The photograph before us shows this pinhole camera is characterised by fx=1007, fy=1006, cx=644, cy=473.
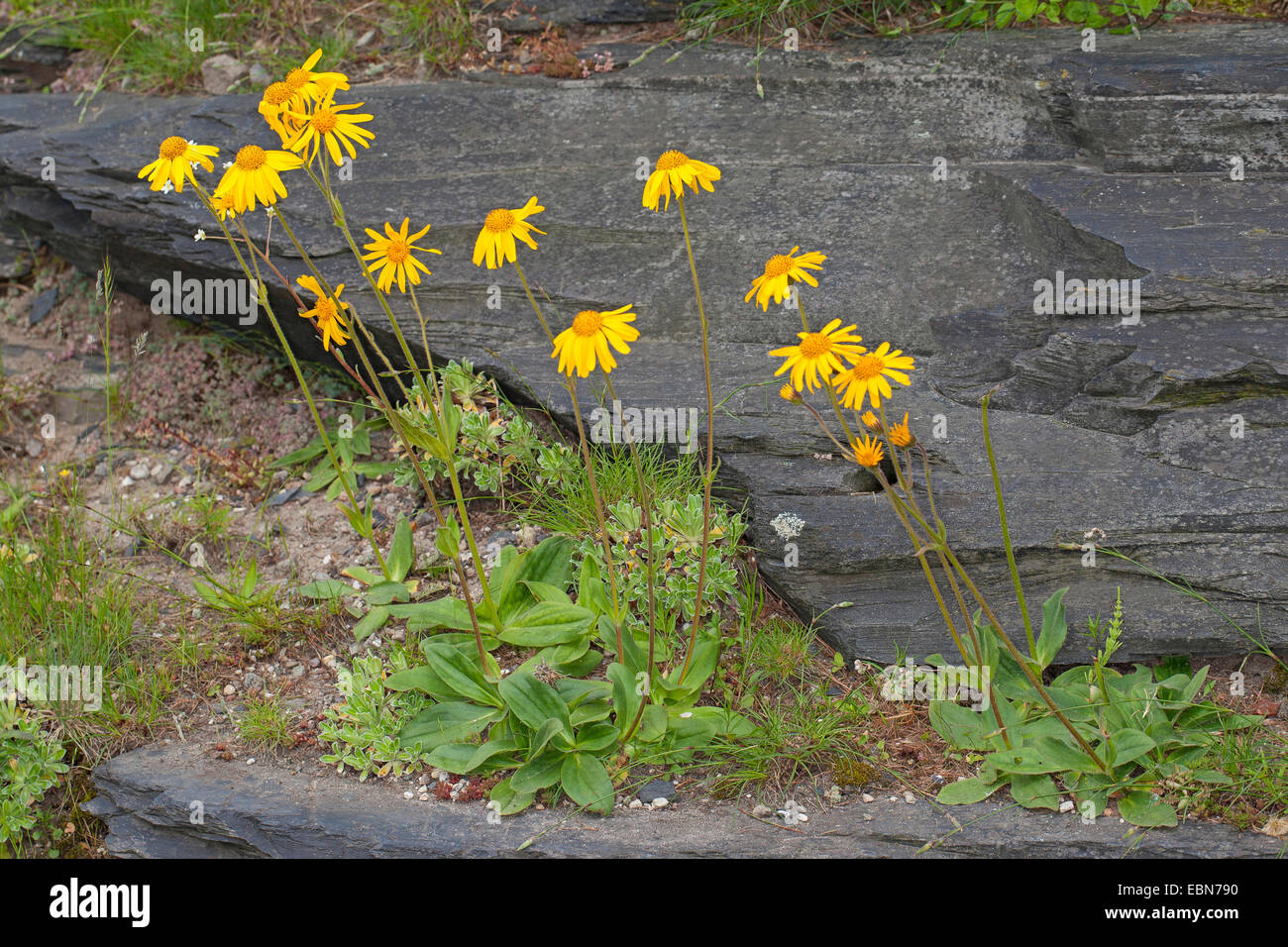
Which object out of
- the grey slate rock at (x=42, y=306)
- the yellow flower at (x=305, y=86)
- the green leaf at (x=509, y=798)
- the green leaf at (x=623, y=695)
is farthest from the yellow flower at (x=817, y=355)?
the grey slate rock at (x=42, y=306)

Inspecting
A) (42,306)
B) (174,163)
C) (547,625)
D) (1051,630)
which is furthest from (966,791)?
(42,306)

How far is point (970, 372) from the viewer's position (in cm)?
403

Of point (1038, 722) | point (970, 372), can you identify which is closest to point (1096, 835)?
point (1038, 722)

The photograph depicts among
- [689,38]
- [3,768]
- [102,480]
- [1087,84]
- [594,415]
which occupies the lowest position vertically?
[3,768]

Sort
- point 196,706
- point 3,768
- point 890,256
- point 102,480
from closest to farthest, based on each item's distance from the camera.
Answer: point 3,768 → point 196,706 → point 890,256 → point 102,480

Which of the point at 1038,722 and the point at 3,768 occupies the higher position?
the point at 1038,722

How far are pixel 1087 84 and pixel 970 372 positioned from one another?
5.30 feet

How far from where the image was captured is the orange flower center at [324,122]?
2768 mm

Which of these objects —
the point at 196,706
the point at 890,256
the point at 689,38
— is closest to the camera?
the point at 196,706

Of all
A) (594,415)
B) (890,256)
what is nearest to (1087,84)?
(890,256)

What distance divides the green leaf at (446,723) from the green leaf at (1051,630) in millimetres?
1801

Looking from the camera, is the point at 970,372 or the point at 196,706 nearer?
the point at 196,706

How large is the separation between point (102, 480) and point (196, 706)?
67.5 inches

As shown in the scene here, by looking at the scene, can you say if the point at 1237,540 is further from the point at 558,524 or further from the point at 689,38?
the point at 689,38
